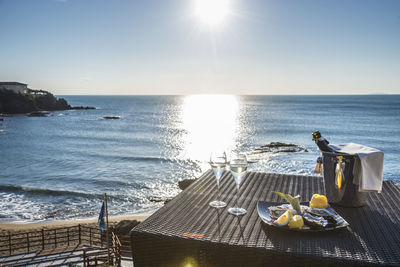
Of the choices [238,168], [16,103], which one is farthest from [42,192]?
[16,103]

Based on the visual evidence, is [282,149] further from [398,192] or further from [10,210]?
[398,192]

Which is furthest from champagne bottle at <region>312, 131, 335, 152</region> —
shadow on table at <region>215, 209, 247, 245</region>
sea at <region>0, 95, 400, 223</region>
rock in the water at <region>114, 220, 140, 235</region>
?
sea at <region>0, 95, 400, 223</region>

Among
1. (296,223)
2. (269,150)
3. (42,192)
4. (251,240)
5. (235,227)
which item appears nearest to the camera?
(251,240)

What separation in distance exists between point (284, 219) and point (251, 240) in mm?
353

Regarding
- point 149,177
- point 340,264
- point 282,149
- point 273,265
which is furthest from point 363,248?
point 282,149

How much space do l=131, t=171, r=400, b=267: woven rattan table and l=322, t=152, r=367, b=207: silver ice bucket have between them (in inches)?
4.0

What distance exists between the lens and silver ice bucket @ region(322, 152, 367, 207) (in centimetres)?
300

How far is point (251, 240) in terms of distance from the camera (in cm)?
222

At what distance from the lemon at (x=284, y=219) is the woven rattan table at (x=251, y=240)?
0.24ft

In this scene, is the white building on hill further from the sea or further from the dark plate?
the dark plate

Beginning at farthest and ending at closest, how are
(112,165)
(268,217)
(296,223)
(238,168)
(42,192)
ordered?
1. (112,165)
2. (42,192)
3. (238,168)
4. (268,217)
5. (296,223)

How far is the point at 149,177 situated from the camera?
78.5 feet

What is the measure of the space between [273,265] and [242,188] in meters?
1.51

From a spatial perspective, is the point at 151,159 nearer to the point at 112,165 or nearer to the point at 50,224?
the point at 112,165
